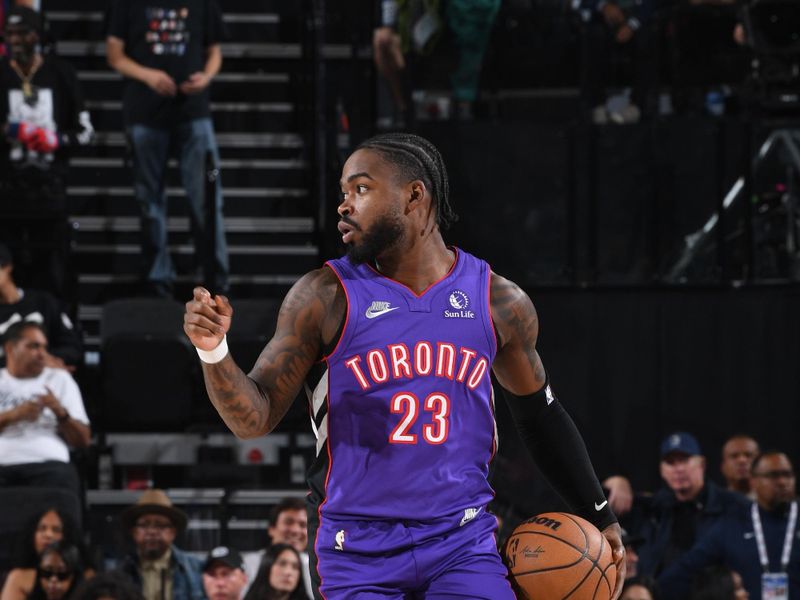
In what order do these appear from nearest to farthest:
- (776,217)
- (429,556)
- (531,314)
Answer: (429,556) → (531,314) → (776,217)

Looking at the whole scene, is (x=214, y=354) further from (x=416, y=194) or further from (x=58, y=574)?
(x=58, y=574)

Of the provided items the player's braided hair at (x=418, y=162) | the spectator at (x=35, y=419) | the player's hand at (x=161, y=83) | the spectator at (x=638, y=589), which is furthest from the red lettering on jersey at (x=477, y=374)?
the player's hand at (x=161, y=83)

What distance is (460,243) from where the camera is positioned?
11.4 m

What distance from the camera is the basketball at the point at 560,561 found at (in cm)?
454

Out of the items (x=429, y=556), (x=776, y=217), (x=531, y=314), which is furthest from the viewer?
(x=776, y=217)

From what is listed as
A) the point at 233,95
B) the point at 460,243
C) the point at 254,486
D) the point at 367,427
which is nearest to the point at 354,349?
the point at 367,427

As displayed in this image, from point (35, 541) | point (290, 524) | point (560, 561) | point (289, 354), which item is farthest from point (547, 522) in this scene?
point (35, 541)

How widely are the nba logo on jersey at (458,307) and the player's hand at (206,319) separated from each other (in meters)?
0.73

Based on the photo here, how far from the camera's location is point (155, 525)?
916 cm

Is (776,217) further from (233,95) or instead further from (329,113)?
(233,95)

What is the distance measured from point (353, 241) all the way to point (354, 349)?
34 centimetres

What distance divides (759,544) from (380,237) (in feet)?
18.1

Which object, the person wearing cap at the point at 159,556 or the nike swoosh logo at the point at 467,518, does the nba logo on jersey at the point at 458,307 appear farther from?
the person wearing cap at the point at 159,556

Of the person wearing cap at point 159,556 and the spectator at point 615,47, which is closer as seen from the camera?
the person wearing cap at point 159,556
